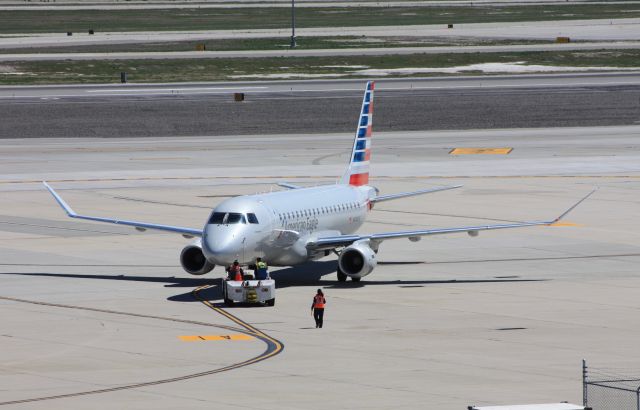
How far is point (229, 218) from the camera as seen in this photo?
5209 centimetres

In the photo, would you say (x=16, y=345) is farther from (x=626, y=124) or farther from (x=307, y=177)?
(x=626, y=124)

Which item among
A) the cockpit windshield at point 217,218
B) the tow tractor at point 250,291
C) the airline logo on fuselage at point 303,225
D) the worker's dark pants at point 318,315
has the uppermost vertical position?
the airline logo on fuselage at point 303,225

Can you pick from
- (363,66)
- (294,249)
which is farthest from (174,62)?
(294,249)

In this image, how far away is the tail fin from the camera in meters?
63.9

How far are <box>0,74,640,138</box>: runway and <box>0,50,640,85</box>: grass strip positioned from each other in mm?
9968

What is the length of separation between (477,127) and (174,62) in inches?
2760

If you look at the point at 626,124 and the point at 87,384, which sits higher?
the point at 626,124

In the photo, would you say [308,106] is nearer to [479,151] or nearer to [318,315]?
[479,151]

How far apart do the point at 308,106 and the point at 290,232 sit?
84853 mm

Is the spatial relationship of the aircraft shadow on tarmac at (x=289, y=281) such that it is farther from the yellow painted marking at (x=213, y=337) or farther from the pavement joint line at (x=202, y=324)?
the yellow painted marking at (x=213, y=337)

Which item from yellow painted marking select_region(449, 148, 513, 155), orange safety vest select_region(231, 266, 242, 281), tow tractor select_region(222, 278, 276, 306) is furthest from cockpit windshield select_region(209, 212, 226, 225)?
Result: yellow painted marking select_region(449, 148, 513, 155)

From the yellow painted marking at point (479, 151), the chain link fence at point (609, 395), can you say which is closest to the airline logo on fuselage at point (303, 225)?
the chain link fence at point (609, 395)

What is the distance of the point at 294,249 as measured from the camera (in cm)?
5491

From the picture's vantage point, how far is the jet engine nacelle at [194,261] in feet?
179
